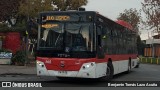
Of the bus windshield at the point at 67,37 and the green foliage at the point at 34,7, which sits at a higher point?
the green foliage at the point at 34,7

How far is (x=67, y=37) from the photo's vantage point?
17609mm

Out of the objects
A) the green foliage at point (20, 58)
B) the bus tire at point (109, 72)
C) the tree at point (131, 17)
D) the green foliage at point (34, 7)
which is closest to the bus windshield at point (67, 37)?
the bus tire at point (109, 72)

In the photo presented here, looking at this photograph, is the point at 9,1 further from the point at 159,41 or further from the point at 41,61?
the point at 159,41

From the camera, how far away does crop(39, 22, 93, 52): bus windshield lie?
57.4ft

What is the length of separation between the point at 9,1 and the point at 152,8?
2264cm

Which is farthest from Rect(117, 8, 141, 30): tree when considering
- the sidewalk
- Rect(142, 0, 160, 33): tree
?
the sidewalk

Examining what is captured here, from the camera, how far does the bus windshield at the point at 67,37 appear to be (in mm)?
17484

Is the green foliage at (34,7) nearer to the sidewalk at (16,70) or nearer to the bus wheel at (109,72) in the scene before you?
the sidewalk at (16,70)

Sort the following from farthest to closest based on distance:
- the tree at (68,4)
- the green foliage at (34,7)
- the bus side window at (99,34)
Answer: the tree at (68,4)
the green foliage at (34,7)
the bus side window at (99,34)

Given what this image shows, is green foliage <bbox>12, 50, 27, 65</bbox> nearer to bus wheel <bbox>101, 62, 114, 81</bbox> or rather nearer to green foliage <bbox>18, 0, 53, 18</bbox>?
green foliage <bbox>18, 0, 53, 18</bbox>

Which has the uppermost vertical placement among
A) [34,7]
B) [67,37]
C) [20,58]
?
[34,7]

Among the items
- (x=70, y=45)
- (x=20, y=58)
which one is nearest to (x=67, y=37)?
(x=70, y=45)

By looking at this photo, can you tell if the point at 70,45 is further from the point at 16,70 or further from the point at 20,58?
the point at 20,58

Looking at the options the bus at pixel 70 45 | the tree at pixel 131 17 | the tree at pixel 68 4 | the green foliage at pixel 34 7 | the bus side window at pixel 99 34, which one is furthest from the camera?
the tree at pixel 131 17
